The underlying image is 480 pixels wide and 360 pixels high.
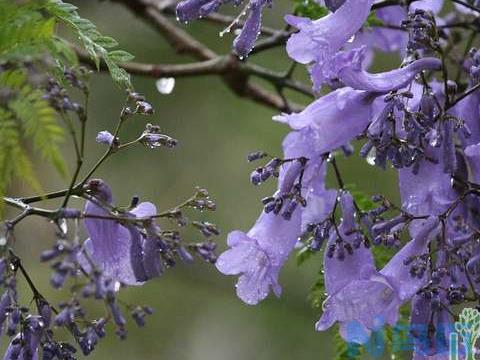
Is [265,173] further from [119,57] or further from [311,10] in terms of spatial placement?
[311,10]

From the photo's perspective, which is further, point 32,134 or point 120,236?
point 120,236

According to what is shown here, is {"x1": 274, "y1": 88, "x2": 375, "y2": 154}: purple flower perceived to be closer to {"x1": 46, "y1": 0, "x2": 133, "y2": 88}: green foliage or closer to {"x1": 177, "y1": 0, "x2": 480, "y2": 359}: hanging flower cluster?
{"x1": 177, "y1": 0, "x2": 480, "y2": 359}: hanging flower cluster

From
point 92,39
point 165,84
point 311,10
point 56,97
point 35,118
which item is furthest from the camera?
point 165,84

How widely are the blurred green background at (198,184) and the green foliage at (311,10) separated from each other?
1.79 metres

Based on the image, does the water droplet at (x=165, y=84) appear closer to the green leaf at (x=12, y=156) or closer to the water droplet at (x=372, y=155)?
the water droplet at (x=372, y=155)

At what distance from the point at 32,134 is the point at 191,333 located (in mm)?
3124

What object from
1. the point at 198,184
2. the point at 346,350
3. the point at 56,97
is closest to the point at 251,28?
the point at 56,97

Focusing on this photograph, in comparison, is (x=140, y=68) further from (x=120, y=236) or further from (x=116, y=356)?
(x=116, y=356)

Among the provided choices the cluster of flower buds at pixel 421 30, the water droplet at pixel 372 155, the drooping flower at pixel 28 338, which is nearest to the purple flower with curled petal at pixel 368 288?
the water droplet at pixel 372 155

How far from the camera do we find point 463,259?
1.21 metres

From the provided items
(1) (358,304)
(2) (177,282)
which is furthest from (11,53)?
(2) (177,282)

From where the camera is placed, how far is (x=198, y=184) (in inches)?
149
